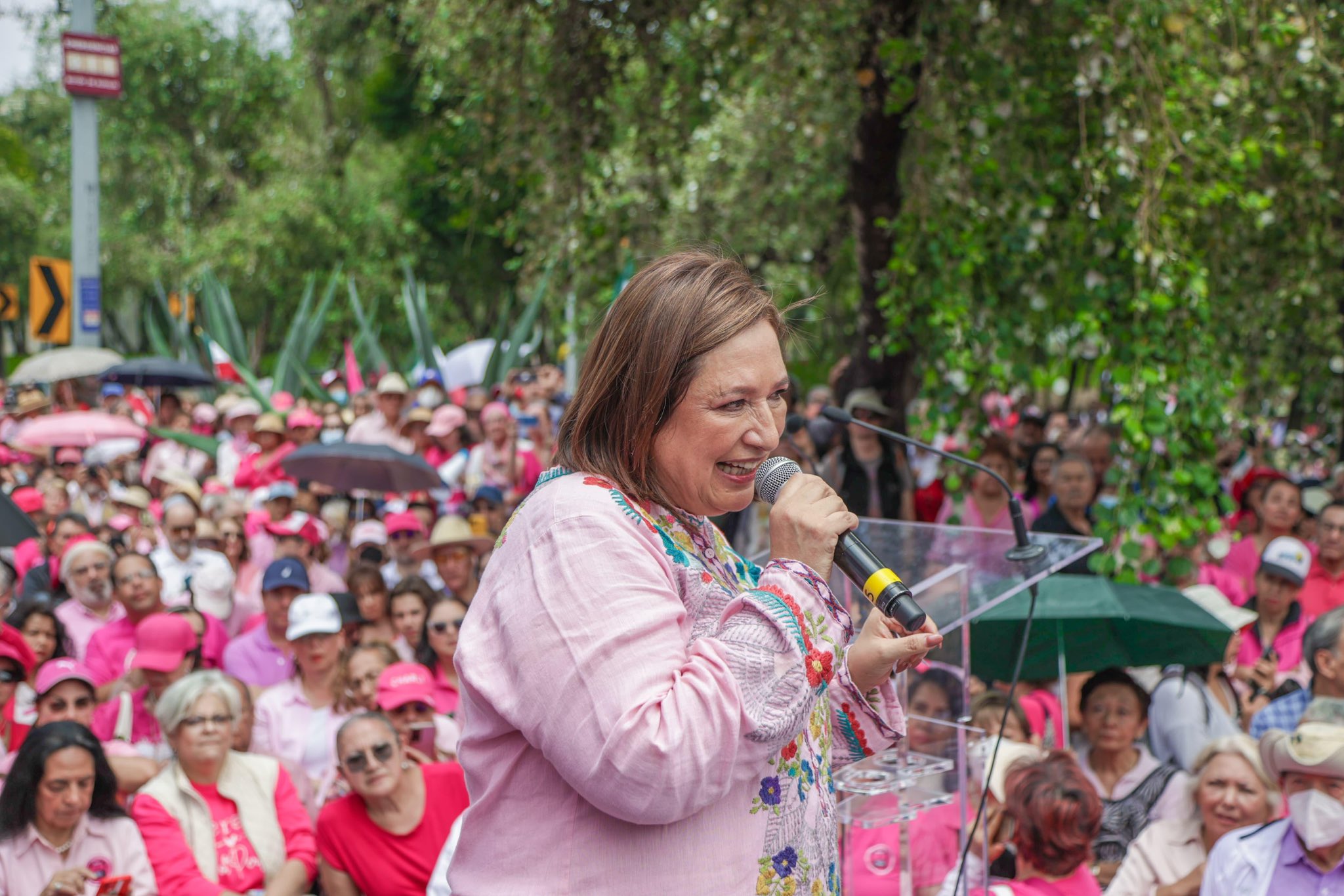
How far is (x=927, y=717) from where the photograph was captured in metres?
3.07

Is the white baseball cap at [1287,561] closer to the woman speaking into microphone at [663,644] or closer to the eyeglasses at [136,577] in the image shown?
the woman speaking into microphone at [663,644]

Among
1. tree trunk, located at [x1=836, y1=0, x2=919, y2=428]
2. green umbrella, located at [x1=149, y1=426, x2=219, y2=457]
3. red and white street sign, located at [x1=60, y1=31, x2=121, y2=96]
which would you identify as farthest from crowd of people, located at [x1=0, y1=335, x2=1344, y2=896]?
red and white street sign, located at [x1=60, y1=31, x2=121, y2=96]

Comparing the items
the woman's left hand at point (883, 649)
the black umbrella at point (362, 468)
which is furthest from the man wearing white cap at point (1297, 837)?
the black umbrella at point (362, 468)

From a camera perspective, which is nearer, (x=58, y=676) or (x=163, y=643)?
(x=58, y=676)

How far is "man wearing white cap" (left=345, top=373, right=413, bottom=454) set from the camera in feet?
32.5

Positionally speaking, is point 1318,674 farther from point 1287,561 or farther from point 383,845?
point 383,845

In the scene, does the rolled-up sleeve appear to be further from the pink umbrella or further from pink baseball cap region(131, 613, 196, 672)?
the pink umbrella

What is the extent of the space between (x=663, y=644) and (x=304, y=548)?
237 inches

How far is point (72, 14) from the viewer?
971 cm

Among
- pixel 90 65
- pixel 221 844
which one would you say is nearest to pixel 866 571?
pixel 221 844

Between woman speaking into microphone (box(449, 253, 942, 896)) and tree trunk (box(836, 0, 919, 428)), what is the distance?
13.6 ft

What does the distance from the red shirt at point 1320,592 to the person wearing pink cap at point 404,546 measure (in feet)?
14.7

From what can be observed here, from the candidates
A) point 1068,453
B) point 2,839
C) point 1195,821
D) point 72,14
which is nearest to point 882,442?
point 1068,453

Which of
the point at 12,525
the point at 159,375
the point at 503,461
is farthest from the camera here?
the point at 159,375
